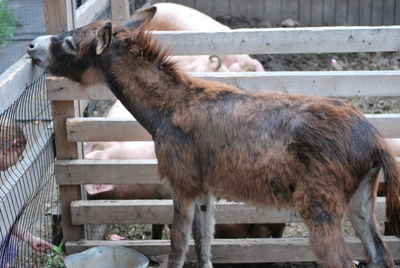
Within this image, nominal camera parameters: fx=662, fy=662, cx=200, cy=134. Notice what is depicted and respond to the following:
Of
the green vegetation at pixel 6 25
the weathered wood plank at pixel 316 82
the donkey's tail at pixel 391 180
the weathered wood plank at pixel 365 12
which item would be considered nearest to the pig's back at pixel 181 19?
the green vegetation at pixel 6 25

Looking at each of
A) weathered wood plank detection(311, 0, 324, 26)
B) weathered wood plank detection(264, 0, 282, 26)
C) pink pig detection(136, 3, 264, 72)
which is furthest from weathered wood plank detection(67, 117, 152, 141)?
weathered wood plank detection(311, 0, 324, 26)

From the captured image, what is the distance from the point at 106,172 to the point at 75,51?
1.14 m

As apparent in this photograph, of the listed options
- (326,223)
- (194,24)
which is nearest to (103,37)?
(326,223)

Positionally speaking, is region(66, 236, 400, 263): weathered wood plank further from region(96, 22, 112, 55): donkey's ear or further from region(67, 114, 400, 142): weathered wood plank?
region(96, 22, 112, 55): donkey's ear

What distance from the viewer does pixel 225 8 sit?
1271 cm

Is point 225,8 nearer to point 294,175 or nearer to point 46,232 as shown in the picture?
point 46,232

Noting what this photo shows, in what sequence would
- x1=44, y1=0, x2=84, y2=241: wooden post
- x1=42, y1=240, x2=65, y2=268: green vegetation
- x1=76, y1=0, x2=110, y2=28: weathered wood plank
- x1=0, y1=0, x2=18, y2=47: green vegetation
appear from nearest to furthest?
x1=44, y1=0, x2=84, y2=241: wooden post
x1=42, y1=240, x2=65, y2=268: green vegetation
x1=76, y1=0, x2=110, y2=28: weathered wood plank
x1=0, y1=0, x2=18, y2=47: green vegetation

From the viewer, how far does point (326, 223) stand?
14.2 ft

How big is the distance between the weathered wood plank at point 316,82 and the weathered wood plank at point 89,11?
1.09 m

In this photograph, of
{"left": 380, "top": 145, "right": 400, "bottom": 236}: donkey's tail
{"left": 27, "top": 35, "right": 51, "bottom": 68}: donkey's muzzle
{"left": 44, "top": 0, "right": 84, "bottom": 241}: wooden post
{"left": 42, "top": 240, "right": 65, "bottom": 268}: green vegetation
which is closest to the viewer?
{"left": 380, "top": 145, "right": 400, "bottom": 236}: donkey's tail

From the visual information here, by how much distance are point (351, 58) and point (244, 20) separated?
7.77ft

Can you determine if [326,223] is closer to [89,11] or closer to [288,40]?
[288,40]

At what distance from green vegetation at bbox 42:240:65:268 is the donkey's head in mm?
1680

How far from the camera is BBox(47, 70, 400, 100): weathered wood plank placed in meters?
5.36
